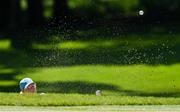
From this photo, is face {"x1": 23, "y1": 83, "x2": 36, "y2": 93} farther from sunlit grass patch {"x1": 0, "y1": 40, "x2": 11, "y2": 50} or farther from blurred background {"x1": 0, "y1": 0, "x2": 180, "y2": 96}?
sunlit grass patch {"x1": 0, "y1": 40, "x2": 11, "y2": 50}

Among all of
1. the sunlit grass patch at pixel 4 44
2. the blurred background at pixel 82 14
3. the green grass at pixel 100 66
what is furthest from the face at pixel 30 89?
the blurred background at pixel 82 14

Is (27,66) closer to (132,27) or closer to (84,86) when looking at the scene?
(84,86)

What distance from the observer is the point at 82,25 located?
33.7 m

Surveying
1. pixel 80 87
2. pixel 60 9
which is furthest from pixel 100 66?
pixel 60 9

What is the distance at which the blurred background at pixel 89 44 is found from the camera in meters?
21.0

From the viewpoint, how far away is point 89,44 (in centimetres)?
2884

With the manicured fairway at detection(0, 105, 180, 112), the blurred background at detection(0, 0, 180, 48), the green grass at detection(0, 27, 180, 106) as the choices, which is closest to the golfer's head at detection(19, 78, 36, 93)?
the manicured fairway at detection(0, 105, 180, 112)

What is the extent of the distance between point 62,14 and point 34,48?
210 inches

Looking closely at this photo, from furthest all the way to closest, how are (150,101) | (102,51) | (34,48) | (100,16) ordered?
1. (100,16)
2. (34,48)
3. (102,51)
4. (150,101)

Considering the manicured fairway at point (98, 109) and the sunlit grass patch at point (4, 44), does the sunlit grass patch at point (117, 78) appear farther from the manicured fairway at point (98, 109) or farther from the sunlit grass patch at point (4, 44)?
the manicured fairway at point (98, 109)

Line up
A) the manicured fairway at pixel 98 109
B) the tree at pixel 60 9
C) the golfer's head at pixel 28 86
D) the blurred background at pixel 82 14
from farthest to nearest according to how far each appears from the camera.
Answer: the tree at pixel 60 9 < the blurred background at pixel 82 14 < the golfer's head at pixel 28 86 < the manicured fairway at pixel 98 109

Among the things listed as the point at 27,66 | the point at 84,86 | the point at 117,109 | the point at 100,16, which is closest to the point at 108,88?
the point at 84,86

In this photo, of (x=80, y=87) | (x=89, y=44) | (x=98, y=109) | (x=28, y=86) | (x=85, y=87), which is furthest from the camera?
(x=89, y=44)

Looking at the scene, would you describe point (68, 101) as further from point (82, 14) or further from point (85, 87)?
point (82, 14)
